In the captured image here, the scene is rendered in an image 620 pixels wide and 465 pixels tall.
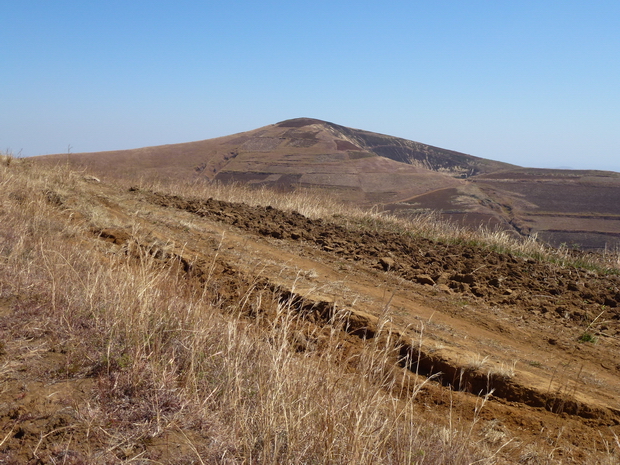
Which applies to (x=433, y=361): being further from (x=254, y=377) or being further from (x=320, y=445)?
(x=320, y=445)

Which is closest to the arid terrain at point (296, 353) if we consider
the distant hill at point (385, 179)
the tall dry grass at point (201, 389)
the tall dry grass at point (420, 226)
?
the tall dry grass at point (201, 389)

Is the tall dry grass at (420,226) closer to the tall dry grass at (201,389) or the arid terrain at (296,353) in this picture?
the arid terrain at (296,353)

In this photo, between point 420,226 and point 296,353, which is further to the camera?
point 420,226

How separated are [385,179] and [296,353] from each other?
67.7 ft

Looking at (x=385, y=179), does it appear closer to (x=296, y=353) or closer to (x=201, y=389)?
(x=296, y=353)

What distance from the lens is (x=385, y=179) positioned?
78.4ft

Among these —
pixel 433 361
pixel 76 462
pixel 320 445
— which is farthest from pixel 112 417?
pixel 433 361

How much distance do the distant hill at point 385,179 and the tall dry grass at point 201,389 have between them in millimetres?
12260

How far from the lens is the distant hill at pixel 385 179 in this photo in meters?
17.8

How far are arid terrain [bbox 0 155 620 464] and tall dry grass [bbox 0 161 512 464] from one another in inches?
0.5

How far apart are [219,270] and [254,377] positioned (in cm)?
351

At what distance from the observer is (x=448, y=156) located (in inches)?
1556

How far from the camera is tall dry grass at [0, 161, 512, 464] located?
6.95 ft

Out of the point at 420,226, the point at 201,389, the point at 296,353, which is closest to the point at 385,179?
the point at 420,226
